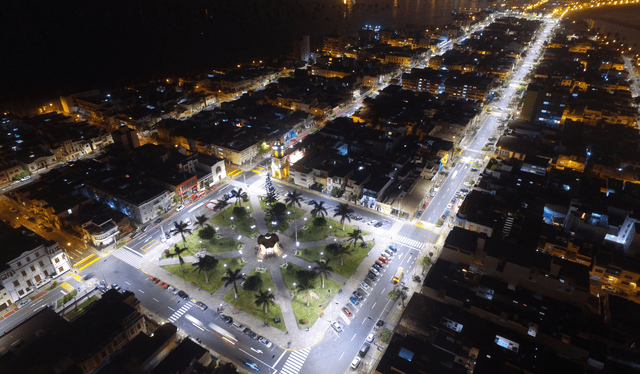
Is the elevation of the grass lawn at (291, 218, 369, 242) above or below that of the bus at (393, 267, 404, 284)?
above

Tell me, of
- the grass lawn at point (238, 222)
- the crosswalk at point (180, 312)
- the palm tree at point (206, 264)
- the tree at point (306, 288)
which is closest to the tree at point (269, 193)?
the grass lawn at point (238, 222)

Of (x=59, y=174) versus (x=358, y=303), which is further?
(x=59, y=174)

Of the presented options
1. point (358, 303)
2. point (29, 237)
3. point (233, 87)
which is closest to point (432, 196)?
point (358, 303)

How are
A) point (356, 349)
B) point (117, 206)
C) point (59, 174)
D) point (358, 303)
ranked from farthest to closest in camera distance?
point (59, 174), point (117, 206), point (358, 303), point (356, 349)

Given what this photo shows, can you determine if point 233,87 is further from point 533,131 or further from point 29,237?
point 533,131

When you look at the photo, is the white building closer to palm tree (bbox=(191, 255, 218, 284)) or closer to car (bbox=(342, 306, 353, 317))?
palm tree (bbox=(191, 255, 218, 284))

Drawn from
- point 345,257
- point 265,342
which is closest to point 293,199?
point 345,257

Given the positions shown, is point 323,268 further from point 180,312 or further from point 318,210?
point 180,312

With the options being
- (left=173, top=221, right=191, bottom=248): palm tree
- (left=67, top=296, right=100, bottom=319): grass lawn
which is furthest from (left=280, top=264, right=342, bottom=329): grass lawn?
(left=67, top=296, right=100, bottom=319): grass lawn
